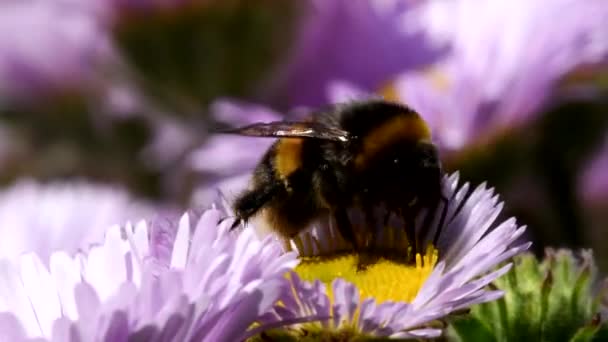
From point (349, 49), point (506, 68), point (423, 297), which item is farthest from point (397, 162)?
point (349, 49)

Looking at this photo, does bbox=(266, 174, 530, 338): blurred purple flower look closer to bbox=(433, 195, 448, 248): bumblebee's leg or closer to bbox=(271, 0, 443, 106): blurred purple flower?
bbox=(433, 195, 448, 248): bumblebee's leg

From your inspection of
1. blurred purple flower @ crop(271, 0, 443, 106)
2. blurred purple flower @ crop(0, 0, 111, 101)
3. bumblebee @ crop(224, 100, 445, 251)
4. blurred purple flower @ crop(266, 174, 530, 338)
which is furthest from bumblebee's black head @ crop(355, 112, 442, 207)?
blurred purple flower @ crop(0, 0, 111, 101)

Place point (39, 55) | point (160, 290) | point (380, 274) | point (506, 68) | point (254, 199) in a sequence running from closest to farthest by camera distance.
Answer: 1. point (160, 290)
2. point (380, 274)
3. point (254, 199)
4. point (506, 68)
5. point (39, 55)

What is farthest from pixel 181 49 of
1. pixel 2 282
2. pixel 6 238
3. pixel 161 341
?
pixel 161 341

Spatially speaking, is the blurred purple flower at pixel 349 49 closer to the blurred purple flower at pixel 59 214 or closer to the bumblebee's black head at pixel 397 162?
the blurred purple flower at pixel 59 214

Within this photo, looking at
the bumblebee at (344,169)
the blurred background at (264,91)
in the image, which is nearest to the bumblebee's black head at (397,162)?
the bumblebee at (344,169)

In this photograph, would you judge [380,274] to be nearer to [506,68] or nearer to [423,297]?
[423,297]

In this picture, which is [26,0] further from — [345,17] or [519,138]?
[519,138]
